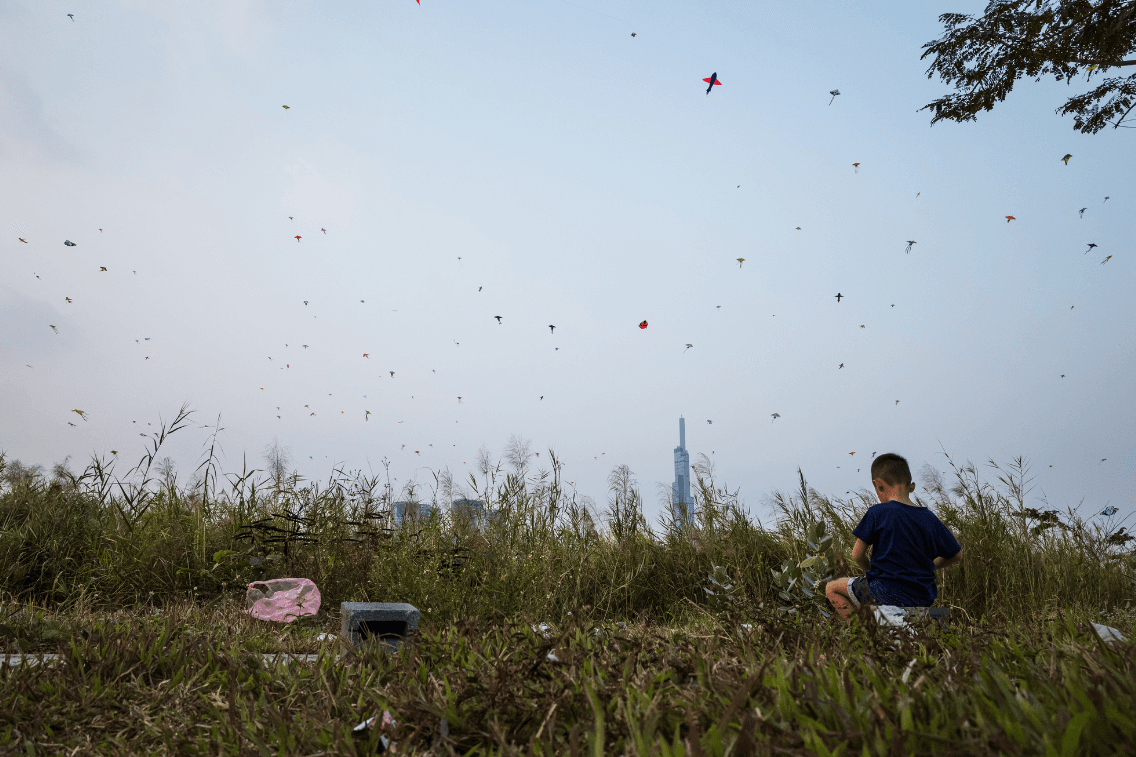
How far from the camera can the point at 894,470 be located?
461 centimetres

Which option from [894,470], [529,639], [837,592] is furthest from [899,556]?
[529,639]

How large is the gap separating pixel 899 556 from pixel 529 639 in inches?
123

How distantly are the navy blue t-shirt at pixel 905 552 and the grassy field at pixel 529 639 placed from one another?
0.39m

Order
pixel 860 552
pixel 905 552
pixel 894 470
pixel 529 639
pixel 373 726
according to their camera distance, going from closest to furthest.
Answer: pixel 373 726, pixel 529 639, pixel 905 552, pixel 860 552, pixel 894 470

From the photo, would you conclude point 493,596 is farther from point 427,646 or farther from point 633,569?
point 427,646

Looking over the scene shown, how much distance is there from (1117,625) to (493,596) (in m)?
4.11

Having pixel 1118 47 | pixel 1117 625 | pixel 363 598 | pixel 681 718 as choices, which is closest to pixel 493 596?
pixel 363 598

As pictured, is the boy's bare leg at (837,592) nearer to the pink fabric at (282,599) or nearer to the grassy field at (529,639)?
the grassy field at (529,639)

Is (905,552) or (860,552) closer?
(905,552)

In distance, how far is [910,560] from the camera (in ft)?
14.0

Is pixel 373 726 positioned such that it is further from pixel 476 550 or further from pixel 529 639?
pixel 476 550

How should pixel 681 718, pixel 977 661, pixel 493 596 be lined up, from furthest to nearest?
1. pixel 493 596
2. pixel 977 661
3. pixel 681 718

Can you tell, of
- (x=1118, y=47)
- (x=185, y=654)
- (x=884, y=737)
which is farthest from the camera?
(x=1118, y=47)

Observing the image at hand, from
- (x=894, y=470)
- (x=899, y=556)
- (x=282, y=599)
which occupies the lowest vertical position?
(x=282, y=599)
